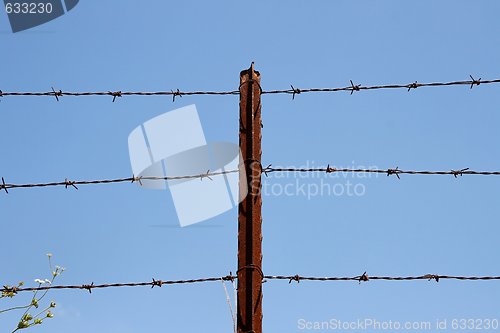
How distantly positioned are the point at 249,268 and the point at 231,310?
282mm

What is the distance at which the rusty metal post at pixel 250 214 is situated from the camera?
380 centimetres

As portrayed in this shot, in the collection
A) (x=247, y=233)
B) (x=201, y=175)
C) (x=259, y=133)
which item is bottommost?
(x=247, y=233)

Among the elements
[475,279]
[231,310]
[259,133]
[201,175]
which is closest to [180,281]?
[231,310]

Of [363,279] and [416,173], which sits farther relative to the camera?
[416,173]

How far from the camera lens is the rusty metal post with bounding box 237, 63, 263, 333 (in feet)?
12.5

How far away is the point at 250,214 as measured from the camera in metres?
4.05

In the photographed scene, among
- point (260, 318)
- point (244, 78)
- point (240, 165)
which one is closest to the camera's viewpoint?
point (260, 318)

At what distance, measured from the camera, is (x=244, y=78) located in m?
4.54

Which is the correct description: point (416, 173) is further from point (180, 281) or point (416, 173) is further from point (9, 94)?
point (9, 94)

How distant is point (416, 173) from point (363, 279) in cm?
87

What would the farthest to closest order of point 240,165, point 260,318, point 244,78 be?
1. point 244,78
2. point 240,165
3. point 260,318

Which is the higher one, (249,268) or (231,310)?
(249,268)

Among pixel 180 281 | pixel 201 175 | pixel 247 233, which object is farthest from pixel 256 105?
pixel 180 281

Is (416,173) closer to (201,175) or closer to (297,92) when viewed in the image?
(297,92)
